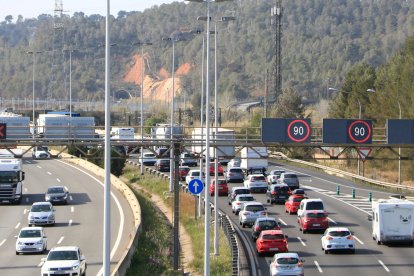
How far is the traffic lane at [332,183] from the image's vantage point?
72250mm

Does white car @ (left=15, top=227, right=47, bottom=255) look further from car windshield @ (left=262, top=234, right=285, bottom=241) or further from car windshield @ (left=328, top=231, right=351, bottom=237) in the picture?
car windshield @ (left=328, top=231, right=351, bottom=237)

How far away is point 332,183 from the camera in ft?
261

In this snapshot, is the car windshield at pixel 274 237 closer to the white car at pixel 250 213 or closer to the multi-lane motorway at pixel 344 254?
the multi-lane motorway at pixel 344 254

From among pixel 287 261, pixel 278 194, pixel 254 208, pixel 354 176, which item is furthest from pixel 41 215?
pixel 354 176

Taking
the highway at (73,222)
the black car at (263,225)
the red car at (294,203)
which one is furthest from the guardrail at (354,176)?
the black car at (263,225)

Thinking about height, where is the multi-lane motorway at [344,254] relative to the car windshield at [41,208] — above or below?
below

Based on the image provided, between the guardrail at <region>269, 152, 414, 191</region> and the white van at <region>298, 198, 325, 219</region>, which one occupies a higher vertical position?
the white van at <region>298, 198, 325, 219</region>

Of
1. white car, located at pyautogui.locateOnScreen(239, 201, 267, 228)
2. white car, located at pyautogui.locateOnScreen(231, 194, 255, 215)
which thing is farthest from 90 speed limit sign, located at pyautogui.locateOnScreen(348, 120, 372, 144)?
white car, located at pyautogui.locateOnScreen(231, 194, 255, 215)

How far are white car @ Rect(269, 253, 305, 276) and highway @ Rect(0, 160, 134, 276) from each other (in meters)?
6.63

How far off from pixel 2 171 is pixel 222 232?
55.5 feet

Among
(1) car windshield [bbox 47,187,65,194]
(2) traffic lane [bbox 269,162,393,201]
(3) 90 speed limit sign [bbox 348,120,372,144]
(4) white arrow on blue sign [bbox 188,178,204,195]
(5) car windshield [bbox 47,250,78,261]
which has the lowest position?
(2) traffic lane [bbox 269,162,393,201]

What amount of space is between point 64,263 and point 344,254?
1385 cm

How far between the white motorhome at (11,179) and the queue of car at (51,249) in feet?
6.75

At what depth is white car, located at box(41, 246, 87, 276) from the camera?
3475 cm
